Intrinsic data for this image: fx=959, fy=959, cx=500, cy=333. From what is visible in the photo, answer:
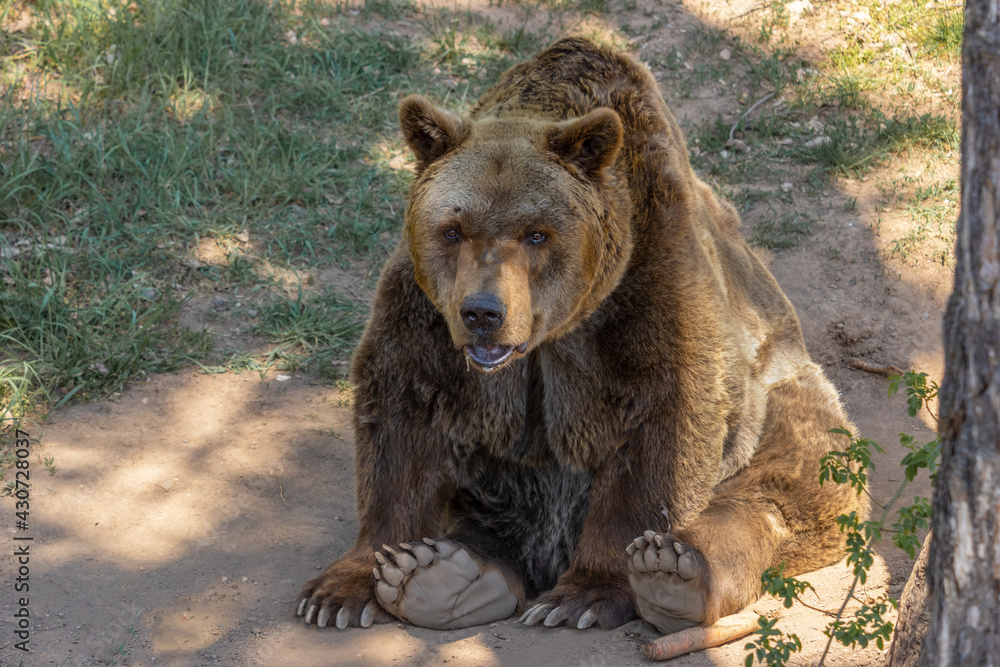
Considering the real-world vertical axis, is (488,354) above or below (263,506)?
above

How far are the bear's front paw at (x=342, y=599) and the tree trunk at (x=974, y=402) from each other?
7.30 ft

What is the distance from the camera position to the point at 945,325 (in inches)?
84.2

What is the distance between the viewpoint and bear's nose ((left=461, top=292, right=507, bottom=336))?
3305 millimetres

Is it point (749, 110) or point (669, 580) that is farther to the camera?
point (749, 110)

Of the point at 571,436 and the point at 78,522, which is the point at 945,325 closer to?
the point at 571,436

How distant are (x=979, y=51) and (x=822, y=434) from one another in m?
2.65

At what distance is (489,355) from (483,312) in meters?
0.21

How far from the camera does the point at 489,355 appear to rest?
3.45m

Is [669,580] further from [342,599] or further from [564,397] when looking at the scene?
[342,599]

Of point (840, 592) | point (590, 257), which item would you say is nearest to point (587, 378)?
point (590, 257)

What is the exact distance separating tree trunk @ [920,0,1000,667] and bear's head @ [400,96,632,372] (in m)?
1.59

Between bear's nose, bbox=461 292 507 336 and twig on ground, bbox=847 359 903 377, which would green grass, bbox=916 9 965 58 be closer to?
twig on ground, bbox=847 359 903 377

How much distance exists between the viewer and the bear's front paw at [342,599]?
3.77 metres

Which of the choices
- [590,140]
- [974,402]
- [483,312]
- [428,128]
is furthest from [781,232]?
[974,402]
